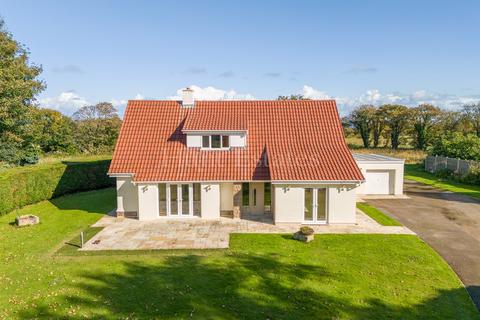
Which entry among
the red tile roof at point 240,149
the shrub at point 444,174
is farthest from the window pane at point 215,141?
the shrub at point 444,174

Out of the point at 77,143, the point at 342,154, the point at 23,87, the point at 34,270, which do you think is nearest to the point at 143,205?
the point at 34,270

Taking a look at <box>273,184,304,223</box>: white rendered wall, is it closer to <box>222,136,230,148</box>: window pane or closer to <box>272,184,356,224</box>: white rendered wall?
<box>272,184,356,224</box>: white rendered wall

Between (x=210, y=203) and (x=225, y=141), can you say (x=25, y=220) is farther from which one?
(x=225, y=141)

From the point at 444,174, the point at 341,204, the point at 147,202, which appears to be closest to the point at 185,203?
the point at 147,202

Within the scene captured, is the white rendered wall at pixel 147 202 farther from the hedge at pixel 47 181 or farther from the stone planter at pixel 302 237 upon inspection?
the hedge at pixel 47 181

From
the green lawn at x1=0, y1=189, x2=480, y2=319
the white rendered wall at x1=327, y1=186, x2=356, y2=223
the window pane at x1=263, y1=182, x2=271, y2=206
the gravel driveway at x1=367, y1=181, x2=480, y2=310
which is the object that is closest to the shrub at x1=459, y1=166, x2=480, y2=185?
the gravel driveway at x1=367, y1=181, x2=480, y2=310

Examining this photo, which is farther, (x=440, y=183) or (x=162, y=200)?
(x=440, y=183)

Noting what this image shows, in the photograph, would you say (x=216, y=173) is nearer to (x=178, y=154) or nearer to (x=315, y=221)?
(x=178, y=154)
